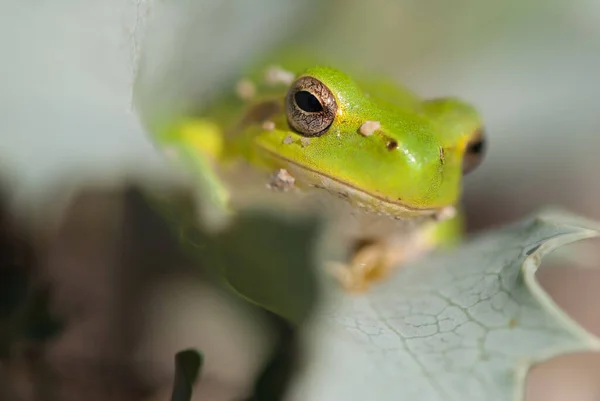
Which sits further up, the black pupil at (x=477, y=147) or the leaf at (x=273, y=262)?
the black pupil at (x=477, y=147)

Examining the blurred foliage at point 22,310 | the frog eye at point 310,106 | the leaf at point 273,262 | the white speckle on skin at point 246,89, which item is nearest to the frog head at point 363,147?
the frog eye at point 310,106

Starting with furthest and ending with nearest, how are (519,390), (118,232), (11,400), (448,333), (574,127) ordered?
1. (574,127)
2. (118,232)
3. (11,400)
4. (448,333)
5. (519,390)

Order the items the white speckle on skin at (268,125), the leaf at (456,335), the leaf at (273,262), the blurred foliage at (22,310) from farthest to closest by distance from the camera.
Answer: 1. the white speckle on skin at (268,125)
2. the blurred foliage at (22,310)
3. the leaf at (273,262)
4. the leaf at (456,335)

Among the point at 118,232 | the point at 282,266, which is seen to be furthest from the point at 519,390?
the point at 118,232

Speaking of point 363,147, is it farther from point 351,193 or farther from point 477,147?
point 477,147

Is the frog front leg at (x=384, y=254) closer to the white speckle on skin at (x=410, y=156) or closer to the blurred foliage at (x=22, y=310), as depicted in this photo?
the white speckle on skin at (x=410, y=156)

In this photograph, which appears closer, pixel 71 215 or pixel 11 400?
pixel 11 400

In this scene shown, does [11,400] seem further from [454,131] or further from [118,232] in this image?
[454,131]

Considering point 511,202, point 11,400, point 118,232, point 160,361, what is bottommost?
point 11,400
